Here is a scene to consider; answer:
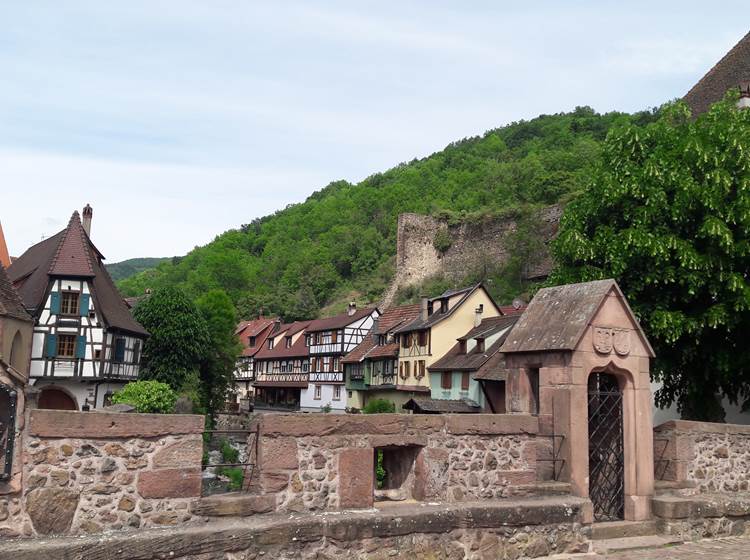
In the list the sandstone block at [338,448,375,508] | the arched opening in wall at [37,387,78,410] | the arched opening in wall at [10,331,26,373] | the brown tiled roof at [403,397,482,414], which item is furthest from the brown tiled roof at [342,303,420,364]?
the sandstone block at [338,448,375,508]

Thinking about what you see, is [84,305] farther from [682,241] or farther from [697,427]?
[697,427]

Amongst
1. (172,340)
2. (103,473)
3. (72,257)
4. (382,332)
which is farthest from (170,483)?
(382,332)

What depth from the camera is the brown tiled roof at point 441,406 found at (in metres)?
34.5

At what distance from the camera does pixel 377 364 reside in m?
52.8

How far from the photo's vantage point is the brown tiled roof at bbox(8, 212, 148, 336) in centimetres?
3766

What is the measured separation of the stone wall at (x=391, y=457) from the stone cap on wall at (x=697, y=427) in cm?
288

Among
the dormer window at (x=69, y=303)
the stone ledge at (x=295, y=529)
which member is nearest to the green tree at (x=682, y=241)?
the stone ledge at (x=295, y=529)

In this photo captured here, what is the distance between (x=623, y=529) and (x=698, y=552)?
3.18ft

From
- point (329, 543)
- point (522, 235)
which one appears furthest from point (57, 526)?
point (522, 235)

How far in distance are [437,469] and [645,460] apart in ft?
11.2

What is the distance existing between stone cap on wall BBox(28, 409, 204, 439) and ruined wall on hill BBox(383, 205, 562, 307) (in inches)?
2751

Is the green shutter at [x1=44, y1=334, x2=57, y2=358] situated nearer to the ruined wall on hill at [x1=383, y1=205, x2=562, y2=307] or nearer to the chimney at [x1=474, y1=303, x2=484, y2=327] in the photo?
the chimney at [x1=474, y1=303, x2=484, y2=327]

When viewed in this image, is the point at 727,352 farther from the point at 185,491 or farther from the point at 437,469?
the point at 185,491

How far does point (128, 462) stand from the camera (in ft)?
23.8
